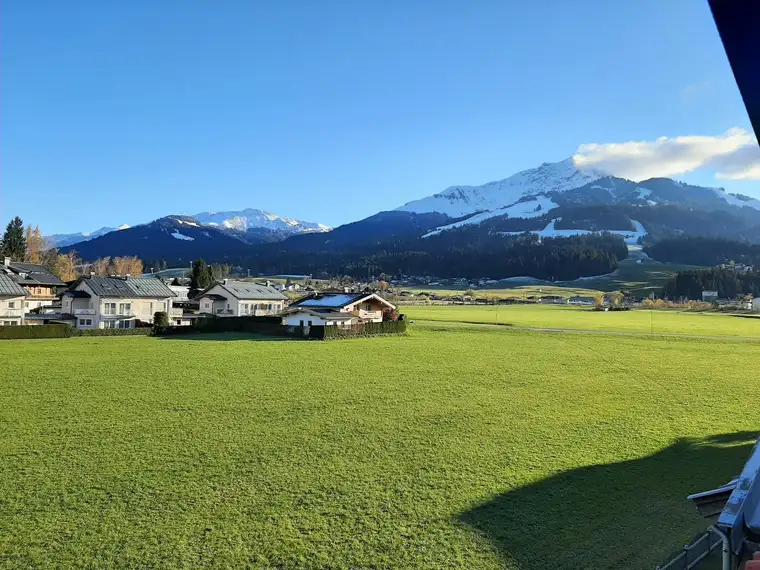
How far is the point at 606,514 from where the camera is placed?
10234 millimetres

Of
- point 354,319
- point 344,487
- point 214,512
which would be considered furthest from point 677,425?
point 354,319

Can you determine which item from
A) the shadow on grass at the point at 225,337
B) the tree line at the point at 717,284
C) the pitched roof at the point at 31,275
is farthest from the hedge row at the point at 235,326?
the tree line at the point at 717,284

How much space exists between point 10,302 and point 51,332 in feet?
23.0

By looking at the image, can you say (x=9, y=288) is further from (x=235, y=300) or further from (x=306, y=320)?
(x=306, y=320)

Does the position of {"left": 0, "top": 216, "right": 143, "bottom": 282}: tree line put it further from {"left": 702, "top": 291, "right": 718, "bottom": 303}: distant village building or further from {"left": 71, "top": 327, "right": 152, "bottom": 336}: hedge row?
{"left": 702, "top": 291, "right": 718, "bottom": 303}: distant village building

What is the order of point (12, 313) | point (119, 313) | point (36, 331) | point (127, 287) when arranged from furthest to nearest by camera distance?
point (127, 287)
point (119, 313)
point (12, 313)
point (36, 331)

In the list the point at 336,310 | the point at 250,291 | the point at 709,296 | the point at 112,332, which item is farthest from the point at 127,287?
the point at 709,296

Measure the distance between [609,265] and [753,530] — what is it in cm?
20655

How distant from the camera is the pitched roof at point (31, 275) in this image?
171 feet

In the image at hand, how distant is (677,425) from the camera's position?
54.3 feet

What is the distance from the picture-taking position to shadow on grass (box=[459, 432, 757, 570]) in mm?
8750

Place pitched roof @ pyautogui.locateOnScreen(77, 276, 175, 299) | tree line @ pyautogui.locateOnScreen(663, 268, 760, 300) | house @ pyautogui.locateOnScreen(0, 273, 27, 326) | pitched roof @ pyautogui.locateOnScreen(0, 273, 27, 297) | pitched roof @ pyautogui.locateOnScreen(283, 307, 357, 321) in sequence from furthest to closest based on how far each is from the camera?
tree line @ pyautogui.locateOnScreen(663, 268, 760, 300) < pitched roof @ pyautogui.locateOnScreen(283, 307, 357, 321) < pitched roof @ pyautogui.locateOnScreen(77, 276, 175, 299) < house @ pyautogui.locateOnScreen(0, 273, 27, 326) < pitched roof @ pyautogui.locateOnScreen(0, 273, 27, 297)

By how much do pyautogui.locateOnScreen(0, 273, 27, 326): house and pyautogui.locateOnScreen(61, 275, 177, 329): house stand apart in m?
4.20

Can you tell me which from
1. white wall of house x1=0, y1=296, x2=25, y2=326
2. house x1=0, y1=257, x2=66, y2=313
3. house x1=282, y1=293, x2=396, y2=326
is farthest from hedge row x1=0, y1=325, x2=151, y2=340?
house x1=0, y1=257, x2=66, y2=313
